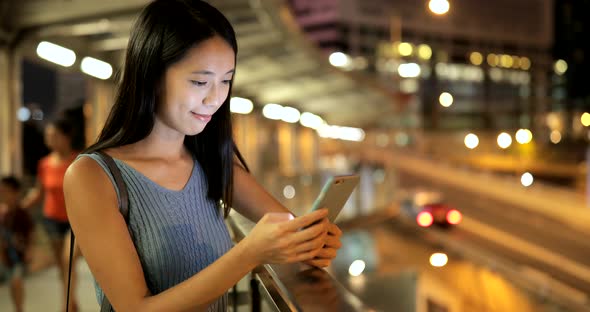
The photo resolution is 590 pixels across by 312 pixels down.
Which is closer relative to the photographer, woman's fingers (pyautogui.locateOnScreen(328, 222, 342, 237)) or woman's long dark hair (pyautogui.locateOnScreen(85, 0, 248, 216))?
woman's long dark hair (pyautogui.locateOnScreen(85, 0, 248, 216))

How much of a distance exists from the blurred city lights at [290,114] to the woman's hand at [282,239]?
2216 centimetres

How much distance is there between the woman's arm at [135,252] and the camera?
1.57m

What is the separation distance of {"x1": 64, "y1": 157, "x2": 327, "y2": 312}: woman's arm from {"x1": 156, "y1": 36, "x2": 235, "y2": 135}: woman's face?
32cm

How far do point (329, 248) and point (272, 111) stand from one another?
69.2 feet

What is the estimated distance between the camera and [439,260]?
48.2 ft

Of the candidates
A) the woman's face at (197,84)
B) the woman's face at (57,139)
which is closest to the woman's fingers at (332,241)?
the woman's face at (197,84)

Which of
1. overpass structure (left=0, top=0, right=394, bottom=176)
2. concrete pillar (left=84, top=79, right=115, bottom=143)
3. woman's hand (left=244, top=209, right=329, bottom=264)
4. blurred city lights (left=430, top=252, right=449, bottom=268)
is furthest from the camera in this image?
blurred city lights (left=430, top=252, right=449, bottom=268)

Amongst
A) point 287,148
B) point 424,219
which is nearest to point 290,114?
point 287,148

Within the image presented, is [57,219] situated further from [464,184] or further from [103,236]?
[464,184]

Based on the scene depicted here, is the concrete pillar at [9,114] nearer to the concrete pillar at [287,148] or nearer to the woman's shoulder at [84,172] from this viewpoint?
the woman's shoulder at [84,172]

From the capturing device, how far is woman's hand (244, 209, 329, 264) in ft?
5.08

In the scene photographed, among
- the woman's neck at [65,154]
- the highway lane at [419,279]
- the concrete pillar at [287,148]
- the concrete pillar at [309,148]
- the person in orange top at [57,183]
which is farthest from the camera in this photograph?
the concrete pillar at [309,148]

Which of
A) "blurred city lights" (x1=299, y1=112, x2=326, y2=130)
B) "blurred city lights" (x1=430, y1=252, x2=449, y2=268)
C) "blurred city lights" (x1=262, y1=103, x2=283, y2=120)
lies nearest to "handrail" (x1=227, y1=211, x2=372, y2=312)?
"blurred city lights" (x1=430, y1=252, x2=449, y2=268)

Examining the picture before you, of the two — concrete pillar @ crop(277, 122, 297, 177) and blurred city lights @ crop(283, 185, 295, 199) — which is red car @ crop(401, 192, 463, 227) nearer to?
blurred city lights @ crop(283, 185, 295, 199)
